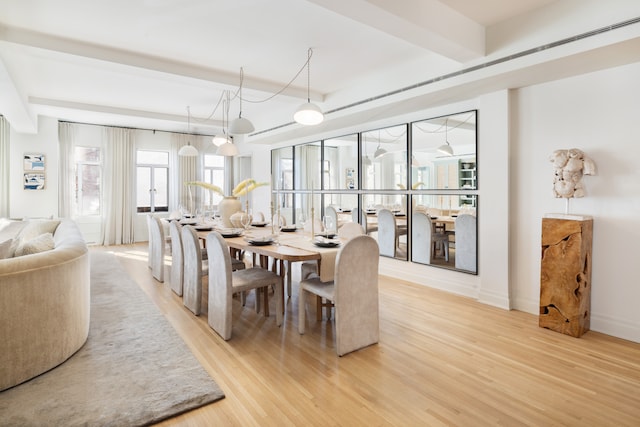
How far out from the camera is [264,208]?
25.9 feet

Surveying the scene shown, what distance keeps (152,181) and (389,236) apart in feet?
19.8

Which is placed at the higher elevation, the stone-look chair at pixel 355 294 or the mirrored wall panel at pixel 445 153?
the mirrored wall panel at pixel 445 153

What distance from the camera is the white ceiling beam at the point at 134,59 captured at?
3207 millimetres

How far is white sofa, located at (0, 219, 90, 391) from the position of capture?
205 cm

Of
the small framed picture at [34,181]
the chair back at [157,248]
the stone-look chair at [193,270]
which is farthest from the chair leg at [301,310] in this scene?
the small framed picture at [34,181]

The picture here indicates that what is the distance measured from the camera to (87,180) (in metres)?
7.53

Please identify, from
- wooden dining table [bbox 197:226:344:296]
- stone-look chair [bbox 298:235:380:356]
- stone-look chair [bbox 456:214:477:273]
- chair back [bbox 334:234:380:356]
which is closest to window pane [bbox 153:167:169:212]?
wooden dining table [bbox 197:226:344:296]

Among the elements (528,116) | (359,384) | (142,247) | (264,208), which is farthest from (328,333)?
(142,247)

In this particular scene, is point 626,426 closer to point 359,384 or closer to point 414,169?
point 359,384

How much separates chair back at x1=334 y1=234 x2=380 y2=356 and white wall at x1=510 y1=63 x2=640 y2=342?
1858mm

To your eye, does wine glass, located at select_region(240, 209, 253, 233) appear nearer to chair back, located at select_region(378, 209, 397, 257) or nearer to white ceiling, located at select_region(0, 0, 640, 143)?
white ceiling, located at select_region(0, 0, 640, 143)

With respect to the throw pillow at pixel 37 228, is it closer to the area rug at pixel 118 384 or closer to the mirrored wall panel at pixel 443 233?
the area rug at pixel 118 384

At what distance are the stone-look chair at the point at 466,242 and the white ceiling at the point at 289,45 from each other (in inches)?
55.3

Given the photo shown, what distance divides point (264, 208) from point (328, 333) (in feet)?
17.2
